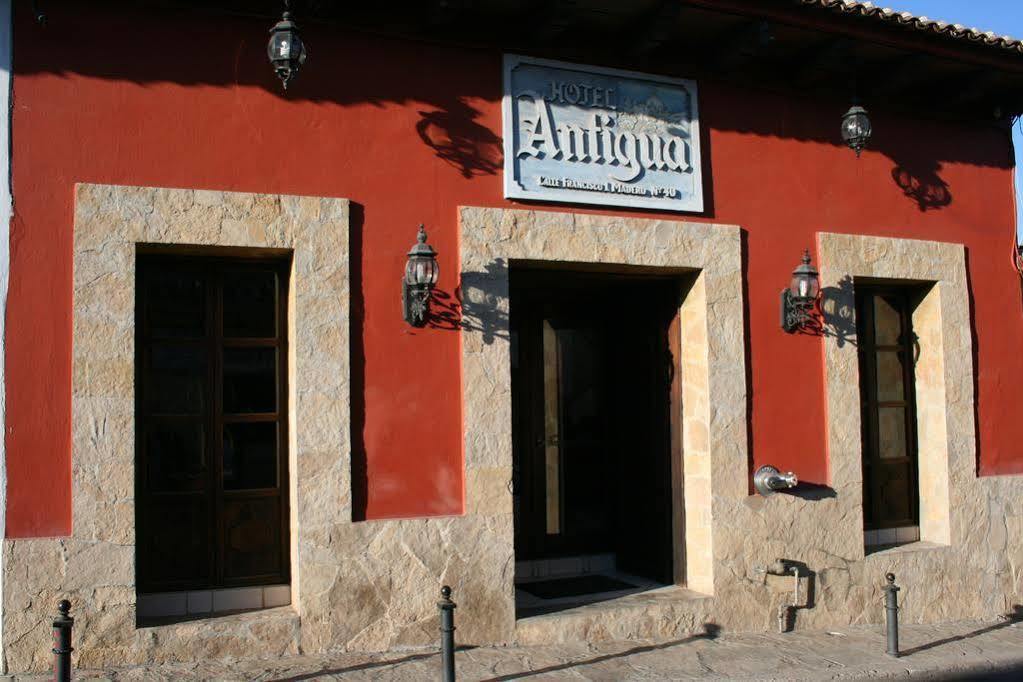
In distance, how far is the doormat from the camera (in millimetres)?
7395

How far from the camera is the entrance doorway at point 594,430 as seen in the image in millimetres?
7703

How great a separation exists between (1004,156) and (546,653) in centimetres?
609

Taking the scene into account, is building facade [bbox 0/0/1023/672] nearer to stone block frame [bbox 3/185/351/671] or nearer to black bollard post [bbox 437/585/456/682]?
stone block frame [bbox 3/185/351/671]

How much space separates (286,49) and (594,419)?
4.02 metres

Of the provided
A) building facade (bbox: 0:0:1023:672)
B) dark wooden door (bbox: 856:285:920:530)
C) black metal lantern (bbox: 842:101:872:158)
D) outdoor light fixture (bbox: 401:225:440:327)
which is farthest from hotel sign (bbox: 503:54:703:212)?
dark wooden door (bbox: 856:285:920:530)

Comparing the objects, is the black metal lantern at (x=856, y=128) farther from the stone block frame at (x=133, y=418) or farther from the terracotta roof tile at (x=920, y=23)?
the stone block frame at (x=133, y=418)

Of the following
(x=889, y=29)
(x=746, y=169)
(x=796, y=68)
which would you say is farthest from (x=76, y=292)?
(x=889, y=29)

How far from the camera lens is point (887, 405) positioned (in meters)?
8.45

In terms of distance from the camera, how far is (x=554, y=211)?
6.93 meters


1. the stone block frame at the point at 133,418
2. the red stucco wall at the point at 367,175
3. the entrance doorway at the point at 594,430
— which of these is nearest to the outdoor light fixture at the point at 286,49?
the red stucco wall at the point at 367,175

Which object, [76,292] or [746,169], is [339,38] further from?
[746,169]

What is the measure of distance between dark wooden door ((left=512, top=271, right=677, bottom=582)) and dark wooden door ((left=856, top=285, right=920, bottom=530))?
187cm

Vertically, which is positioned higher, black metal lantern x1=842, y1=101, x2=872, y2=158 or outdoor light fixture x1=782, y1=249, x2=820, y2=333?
black metal lantern x1=842, y1=101, x2=872, y2=158

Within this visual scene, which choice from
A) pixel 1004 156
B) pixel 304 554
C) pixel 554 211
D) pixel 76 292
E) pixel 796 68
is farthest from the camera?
pixel 1004 156
